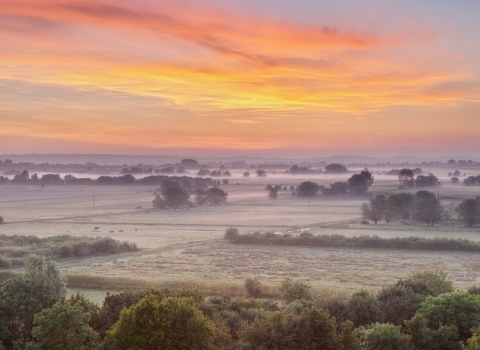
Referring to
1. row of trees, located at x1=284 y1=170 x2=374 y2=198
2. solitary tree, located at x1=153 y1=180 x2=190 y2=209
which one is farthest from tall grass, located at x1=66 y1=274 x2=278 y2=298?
row of trees, located at x1=284 y1=170 x2=374 y2=198

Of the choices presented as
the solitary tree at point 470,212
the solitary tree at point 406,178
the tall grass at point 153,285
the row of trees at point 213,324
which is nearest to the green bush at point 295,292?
the row of trees at point 213,324

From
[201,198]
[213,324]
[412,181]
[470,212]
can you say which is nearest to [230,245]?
[470,212]

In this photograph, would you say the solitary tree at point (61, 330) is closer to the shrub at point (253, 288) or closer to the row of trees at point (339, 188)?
the shrub at point (253, 288)

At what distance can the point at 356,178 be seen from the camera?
172 metres

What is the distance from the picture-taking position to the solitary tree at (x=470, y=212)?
96062mm

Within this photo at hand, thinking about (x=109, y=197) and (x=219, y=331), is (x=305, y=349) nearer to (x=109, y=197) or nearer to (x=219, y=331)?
(x=219, y=331)

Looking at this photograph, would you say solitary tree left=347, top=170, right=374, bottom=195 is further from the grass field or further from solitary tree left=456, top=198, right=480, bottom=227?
solitary tree left=456, top=198, right=480, bottom=227

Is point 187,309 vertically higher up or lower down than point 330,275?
higher up

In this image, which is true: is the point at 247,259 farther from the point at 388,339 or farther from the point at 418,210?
the point at 418,210

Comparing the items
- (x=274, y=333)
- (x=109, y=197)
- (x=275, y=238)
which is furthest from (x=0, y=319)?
(x=109, y=197)

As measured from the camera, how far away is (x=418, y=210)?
4045 inches

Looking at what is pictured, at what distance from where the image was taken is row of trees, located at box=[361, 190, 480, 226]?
97062 millimetres

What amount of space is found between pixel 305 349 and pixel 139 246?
52432mm

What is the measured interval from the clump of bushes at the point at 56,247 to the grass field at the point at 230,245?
3.18 meters
